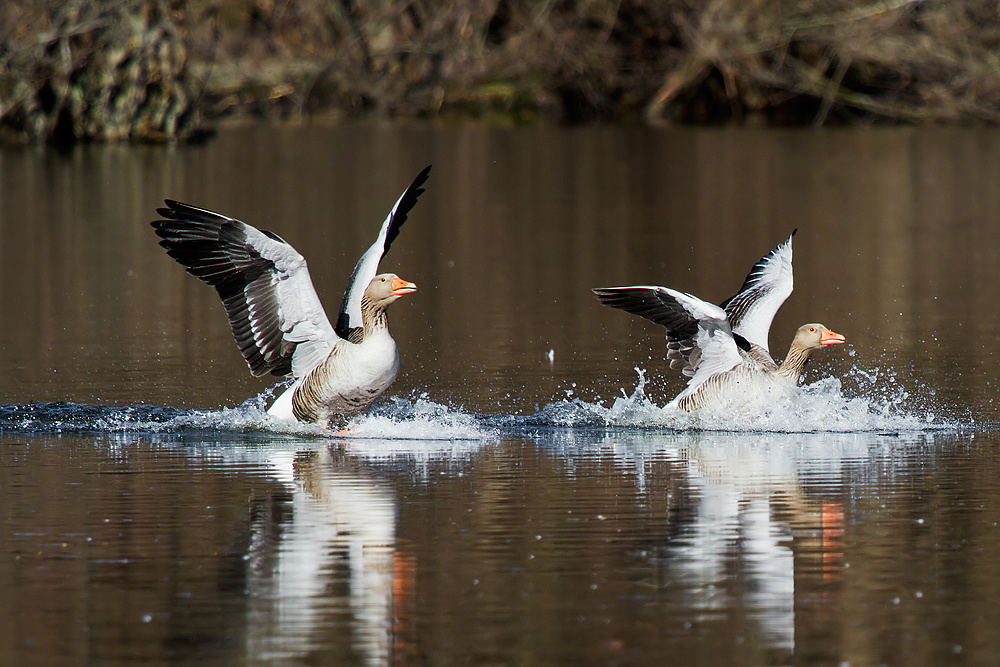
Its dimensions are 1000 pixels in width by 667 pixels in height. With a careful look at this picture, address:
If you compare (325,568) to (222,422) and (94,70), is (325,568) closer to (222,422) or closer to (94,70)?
(222,422)

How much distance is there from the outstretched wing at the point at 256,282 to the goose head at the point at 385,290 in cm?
38

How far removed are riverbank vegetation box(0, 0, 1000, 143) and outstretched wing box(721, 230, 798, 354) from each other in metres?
30.8

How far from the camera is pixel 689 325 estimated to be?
41.2 feet

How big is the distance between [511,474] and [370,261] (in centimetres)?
246

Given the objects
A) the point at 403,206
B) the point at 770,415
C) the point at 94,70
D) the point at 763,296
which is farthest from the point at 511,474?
the point at 94,70

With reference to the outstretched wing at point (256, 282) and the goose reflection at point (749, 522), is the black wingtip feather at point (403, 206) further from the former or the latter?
the goose reflection at point (749, 522)

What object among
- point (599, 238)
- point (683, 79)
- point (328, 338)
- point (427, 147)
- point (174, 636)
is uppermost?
point (683, 79)

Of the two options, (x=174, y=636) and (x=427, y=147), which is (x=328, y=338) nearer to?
(x=174, y=636)

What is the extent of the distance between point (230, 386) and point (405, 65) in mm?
39346

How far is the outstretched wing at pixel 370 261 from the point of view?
11.8 meters

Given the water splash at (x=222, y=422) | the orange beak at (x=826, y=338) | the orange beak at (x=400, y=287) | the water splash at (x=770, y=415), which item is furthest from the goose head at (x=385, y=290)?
the orange beak at (x=826, y=338)

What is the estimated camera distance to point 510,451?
11.1 meters

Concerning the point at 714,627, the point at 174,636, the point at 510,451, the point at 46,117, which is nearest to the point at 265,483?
the point at 510,451

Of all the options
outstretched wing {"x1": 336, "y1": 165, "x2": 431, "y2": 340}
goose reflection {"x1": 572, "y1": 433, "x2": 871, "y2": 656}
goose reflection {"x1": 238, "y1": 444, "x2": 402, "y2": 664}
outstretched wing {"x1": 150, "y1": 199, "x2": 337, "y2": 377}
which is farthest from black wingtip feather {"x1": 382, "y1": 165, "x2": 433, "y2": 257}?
goose reflection {"x1": 238, "y1": 444, "x2": 402, "y2": 664}
